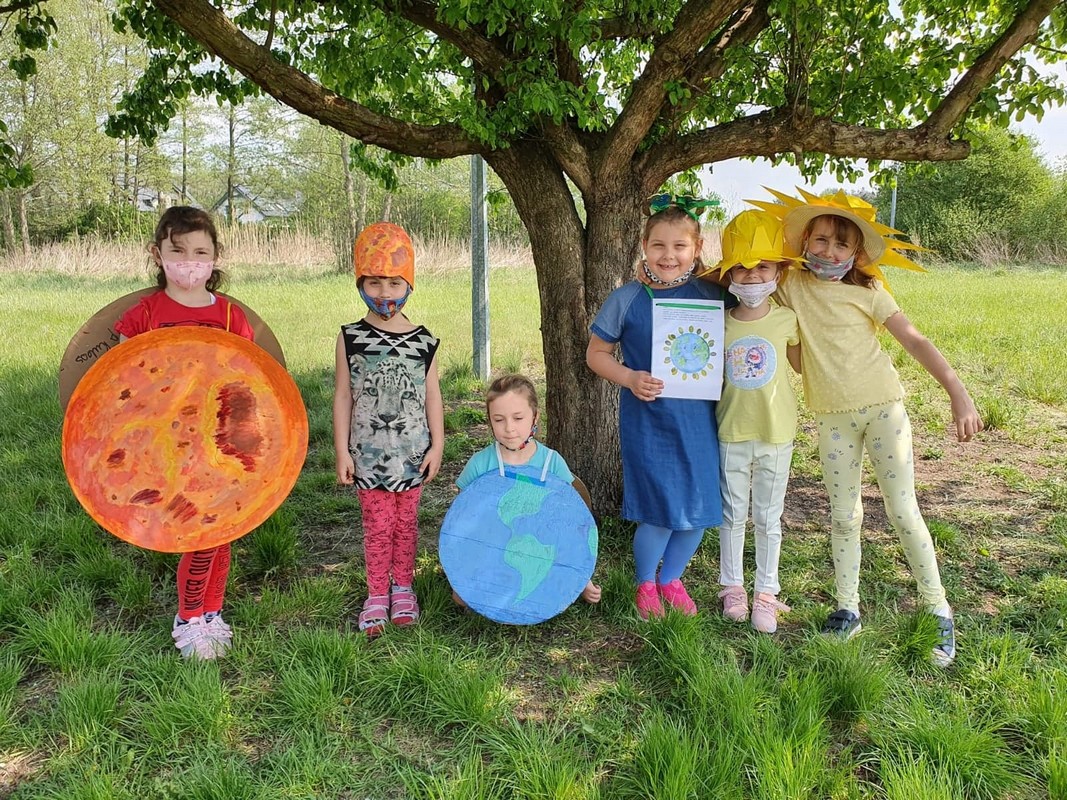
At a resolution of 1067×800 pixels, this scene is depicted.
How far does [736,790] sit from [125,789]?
5.85 feet

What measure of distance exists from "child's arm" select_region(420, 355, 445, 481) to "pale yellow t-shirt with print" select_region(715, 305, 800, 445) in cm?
118

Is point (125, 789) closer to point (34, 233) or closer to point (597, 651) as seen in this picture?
point (597, 651)

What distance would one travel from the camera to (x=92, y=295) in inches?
560

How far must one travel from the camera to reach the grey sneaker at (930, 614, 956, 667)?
2775 millimetres

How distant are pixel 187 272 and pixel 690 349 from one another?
1.95 m

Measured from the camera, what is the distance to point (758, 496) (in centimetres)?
297

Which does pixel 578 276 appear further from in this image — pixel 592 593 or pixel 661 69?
pixel 592 593

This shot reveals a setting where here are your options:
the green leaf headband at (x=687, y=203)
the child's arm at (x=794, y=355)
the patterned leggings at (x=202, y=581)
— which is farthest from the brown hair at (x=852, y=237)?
the patterned leggings at (x=202, y=581)

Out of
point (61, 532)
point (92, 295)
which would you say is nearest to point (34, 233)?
point (92, 295)

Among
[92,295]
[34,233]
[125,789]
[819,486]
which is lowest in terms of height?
[125,789]

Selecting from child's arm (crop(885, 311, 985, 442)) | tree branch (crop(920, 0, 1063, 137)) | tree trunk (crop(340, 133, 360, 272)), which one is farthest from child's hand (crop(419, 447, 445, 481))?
tree trunk (crop(340, 133, 360, 272))

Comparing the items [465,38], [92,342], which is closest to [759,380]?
[465,38]

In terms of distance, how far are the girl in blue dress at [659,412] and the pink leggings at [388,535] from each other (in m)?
0.94

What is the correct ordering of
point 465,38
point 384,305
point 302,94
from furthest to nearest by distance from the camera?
point 465,38, point 302,94, point 384,305
